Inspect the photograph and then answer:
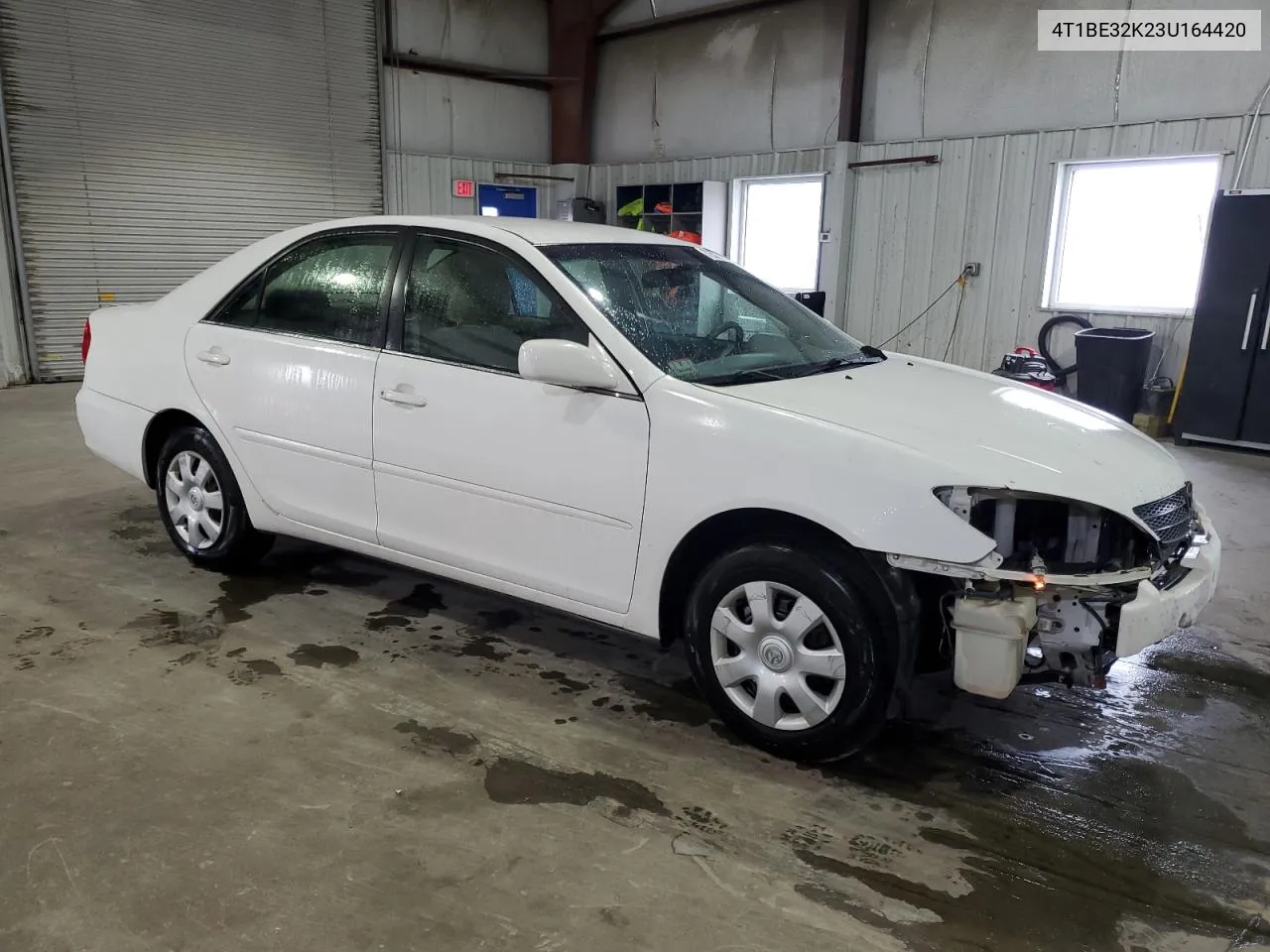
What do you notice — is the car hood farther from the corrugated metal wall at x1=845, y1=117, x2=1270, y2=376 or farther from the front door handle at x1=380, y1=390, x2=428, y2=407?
the corrugated metal wall at x1=845, y1=117, x2=1270, y2=376

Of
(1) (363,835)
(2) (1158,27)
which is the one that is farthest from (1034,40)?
(1) (363,835)

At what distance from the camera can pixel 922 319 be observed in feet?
→ 32.5

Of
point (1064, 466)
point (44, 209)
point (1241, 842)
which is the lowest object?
point (1241, 842)

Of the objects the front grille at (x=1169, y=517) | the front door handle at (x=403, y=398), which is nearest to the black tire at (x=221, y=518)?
the front door handle at (x=403, y=398)

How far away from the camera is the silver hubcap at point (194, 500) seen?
3.78 metres

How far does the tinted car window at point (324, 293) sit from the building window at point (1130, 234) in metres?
7.39

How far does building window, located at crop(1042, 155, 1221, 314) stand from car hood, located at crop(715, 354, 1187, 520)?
20.8ft

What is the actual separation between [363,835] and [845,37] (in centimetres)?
994

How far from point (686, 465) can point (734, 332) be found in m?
0.75

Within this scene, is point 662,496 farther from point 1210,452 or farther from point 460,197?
point 460,197

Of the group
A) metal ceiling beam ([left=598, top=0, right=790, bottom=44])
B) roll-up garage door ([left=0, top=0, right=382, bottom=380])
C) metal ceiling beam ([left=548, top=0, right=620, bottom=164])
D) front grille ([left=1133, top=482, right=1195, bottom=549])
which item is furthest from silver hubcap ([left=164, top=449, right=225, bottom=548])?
metal ceiling beam ([left=548, top=0, right=620, bottom=164])

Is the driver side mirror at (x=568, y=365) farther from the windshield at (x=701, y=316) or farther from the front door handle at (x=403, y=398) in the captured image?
the front door handle at (x=403, y=398)

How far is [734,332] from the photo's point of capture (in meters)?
3.11

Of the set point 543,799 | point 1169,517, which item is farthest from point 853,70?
point 543,799
